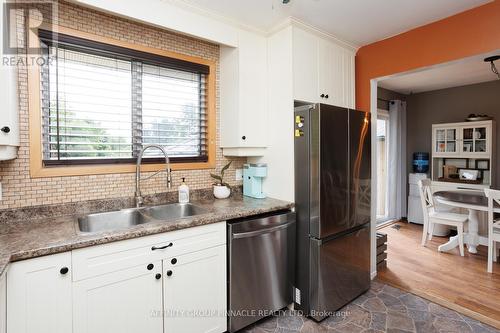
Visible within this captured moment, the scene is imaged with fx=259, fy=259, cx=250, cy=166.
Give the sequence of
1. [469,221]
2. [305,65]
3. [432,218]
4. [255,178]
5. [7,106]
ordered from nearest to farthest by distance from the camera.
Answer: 1. [7,106]
2. [305,65]
3. [255,178]
4. [469,221]
5. [432,218]

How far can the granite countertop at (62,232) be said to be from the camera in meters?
1.22

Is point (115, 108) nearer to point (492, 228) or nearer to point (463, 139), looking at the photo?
point (492, 228)

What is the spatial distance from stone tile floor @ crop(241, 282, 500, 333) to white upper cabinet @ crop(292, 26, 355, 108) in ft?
6.18

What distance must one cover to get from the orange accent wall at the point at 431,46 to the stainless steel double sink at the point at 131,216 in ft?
7.09

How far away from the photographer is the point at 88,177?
1.92m

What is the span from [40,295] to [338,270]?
2030 millimetres

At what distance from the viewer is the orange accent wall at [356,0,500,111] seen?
1999 mm

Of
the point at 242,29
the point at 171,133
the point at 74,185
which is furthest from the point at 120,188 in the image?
the point at 242,29

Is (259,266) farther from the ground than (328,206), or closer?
closer

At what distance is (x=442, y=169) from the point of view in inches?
191

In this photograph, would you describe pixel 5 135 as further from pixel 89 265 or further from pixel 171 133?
pixel 171 133

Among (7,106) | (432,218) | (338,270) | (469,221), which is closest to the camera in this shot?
(7,106)

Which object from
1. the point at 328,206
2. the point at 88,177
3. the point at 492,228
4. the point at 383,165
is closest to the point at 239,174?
the point at 328,206

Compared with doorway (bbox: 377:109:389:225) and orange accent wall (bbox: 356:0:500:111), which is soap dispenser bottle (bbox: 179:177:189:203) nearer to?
orange accent wall (bbox: 356:0:500:111)
